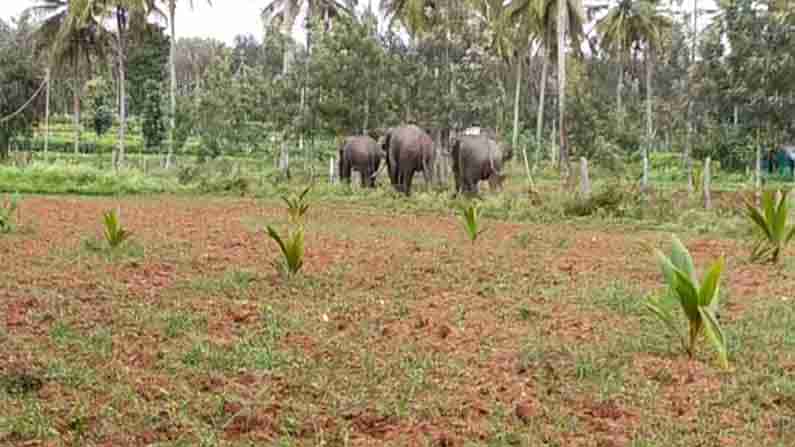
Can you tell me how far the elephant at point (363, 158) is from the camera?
2198 cm

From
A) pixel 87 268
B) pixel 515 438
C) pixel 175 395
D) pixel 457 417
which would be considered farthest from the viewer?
pixel 87 268

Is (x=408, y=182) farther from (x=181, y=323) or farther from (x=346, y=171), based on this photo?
(x=181, y=323)

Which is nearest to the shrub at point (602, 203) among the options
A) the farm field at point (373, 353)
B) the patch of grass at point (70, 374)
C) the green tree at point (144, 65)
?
the farm field at point (373, 353)

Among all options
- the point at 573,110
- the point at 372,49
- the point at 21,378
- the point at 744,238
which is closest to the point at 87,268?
the point at 21,378

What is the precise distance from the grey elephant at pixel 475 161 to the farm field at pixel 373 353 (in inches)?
392

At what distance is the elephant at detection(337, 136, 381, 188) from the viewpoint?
21984 millimetres

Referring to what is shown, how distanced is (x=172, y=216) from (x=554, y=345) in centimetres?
975

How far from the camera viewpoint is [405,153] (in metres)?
20.0

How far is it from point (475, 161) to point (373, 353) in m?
14.5

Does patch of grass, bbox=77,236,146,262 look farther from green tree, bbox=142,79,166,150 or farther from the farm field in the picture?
green tree, bbox=142,79,166,150

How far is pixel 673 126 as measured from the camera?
3070 centimetres

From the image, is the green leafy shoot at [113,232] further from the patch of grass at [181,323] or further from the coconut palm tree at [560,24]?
the coconut palm tree at [560,24]

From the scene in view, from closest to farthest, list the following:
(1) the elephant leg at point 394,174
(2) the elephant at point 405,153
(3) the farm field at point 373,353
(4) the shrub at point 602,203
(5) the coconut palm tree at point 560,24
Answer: (3) the farm field at point 373,353, (4) the shrub at point 602,203, (2) the elephant at point 405,153, (1) the elephant leg at point 394,174, (5) the coconut palm tree at point 560,24

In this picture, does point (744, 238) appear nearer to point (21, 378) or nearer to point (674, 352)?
point (674, 352)
